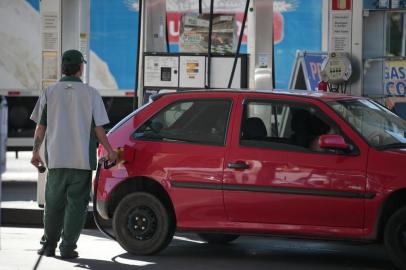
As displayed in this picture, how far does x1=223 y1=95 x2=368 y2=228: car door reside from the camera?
7.58 meters

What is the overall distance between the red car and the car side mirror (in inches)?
0.5

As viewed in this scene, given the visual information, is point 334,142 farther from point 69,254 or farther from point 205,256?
point 69,254

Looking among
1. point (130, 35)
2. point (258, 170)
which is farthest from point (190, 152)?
point (130, 35)

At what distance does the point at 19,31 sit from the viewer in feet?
53.3

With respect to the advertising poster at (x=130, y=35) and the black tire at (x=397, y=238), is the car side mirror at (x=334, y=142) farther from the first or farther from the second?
the advertising poster at (x=130, y=35)

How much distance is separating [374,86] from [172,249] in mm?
3783

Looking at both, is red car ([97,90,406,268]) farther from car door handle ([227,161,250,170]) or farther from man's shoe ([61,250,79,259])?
man's shoe ([61,250,79,259])

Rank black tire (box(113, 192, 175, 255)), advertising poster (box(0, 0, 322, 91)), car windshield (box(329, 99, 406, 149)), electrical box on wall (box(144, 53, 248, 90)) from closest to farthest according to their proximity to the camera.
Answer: car windshield (box(329, 99, 406, 149))
black tire (box(113, 192, 175, 255))
electrical box on wall (box(144, 53, 248, 90))
advertising poster (box(0, 0, 322, 91))

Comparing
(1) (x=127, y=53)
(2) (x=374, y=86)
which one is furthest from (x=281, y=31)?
(2) (x=374, y=86)

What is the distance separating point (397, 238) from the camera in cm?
745

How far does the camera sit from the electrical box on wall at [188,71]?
1161 cm

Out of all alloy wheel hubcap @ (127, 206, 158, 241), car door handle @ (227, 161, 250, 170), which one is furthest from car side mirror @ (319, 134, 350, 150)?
alloy wheel hubcap @ (127, 206, 158, 241)

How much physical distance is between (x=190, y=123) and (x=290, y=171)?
43.9 inches

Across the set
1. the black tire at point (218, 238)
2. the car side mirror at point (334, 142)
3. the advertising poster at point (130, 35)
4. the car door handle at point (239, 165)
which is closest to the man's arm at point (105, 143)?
the car door handle at point (239, 165)
